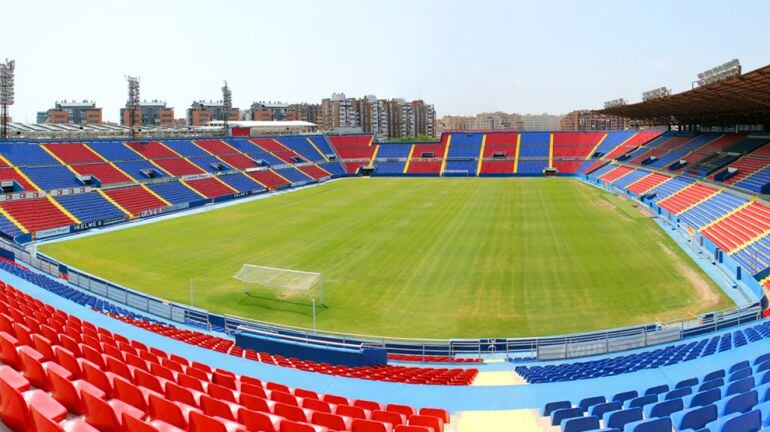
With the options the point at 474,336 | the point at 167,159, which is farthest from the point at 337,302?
the point at 167,159

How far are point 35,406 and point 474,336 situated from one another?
1523cm

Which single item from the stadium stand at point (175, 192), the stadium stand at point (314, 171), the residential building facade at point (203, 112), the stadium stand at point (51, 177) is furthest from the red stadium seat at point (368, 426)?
the residential building facade at point (203, 112)

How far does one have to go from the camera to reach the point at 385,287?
23.2 metres

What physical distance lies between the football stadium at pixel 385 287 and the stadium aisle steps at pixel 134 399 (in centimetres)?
3

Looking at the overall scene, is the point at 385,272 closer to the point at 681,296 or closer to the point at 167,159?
the point at 681,296

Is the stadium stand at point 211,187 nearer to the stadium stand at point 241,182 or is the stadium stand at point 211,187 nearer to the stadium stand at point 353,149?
the stadium stand at point 241,182

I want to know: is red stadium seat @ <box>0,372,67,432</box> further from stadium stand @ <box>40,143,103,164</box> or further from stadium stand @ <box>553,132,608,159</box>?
stadium stand @ <box>553,132,608,159</box>

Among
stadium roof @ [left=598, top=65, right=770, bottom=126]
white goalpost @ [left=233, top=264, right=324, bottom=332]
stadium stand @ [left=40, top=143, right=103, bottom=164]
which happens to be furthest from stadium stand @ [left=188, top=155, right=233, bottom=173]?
stadium roof @ [left=598, top=65, right=770, bottom=126]

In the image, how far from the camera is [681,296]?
21359 mm

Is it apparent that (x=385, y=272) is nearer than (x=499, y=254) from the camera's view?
Yes

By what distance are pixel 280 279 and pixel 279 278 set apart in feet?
0.43

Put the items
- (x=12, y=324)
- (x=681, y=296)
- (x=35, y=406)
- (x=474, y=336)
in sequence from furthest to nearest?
(x=681, y=296), (x=474, y=336), (x=12, y=324), (x=35, y=406)

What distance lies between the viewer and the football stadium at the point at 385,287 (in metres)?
6.39

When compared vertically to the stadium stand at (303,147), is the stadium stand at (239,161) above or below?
below
